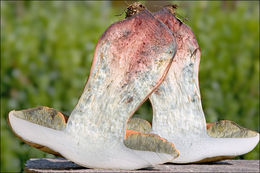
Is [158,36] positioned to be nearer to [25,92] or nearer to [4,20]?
[25,92]

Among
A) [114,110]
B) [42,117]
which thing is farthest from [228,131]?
[42,117]

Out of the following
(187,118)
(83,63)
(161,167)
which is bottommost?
(161,167)

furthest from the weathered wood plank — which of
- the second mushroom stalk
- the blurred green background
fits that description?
the blurred green background

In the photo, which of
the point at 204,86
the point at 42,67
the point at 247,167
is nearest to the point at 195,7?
the point at 204,86

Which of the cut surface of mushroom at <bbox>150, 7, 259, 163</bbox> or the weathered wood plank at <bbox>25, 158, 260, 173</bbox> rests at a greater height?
the cut surface of mushroom at <bbox>150, 7, 259, 163</bbox>

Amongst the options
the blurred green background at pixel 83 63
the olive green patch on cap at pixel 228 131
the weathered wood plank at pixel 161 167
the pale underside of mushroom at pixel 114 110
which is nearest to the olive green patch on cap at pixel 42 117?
the pale underside of mushroom at pixel 114 110

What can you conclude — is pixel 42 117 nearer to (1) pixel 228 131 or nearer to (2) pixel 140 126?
(2) pixel 140 126

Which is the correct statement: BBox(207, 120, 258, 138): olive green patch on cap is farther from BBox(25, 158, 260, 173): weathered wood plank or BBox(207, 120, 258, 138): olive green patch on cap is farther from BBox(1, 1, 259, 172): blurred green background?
BBox(1, 1, 259, 172): blurred green background
